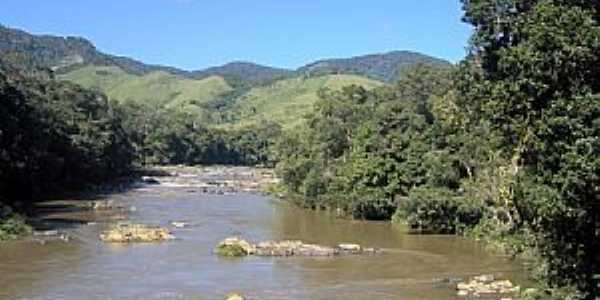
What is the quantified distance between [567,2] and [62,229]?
51254 millimetres

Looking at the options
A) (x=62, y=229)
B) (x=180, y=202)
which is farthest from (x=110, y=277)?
(x=180, y=202)

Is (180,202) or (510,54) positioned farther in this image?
(180,202)

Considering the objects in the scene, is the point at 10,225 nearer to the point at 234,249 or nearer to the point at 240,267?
the point at 234,249

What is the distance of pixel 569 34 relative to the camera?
965 inches

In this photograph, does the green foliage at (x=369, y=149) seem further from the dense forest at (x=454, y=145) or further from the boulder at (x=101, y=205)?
the boulder at (x=101, y=205)

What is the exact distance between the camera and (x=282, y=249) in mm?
58625

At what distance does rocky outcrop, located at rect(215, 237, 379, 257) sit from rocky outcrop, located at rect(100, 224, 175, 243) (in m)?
7.30

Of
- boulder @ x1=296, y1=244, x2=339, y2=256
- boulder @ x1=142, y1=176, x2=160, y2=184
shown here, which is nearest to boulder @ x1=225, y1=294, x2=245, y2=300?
boulder @ x1=296, y1=244, x2=339, y2=256

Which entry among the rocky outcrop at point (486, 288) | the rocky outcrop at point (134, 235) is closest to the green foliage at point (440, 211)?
the rocky outcrop at point (134, 235)

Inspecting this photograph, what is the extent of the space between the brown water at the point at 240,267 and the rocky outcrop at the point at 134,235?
4.27 ft

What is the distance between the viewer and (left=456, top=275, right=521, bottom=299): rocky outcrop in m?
43.9

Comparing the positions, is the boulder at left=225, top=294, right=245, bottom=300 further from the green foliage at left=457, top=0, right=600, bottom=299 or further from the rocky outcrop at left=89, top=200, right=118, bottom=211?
the rocky outcrop at left=89, top=200, right=118, bottom=211

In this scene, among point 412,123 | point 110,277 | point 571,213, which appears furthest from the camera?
point 412,123

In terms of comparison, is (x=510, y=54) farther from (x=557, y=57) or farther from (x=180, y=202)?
(x=180, y=202)
